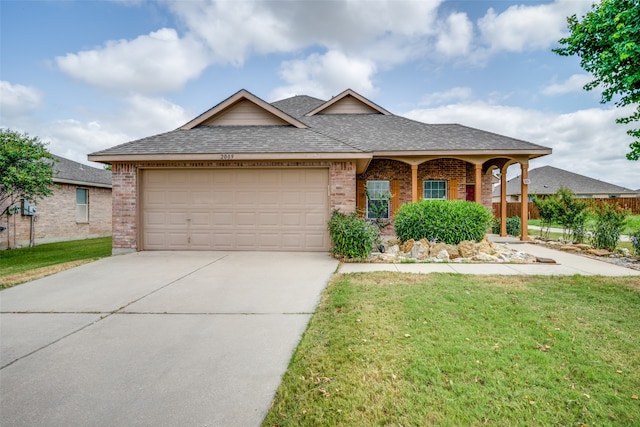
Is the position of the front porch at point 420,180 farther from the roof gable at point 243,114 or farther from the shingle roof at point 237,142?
the roof gable at point 243,114

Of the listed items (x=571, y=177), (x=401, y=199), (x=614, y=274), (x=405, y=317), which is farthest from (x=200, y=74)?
(x=571, y=177)

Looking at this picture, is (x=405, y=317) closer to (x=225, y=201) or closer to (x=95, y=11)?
(x=225, y=201)

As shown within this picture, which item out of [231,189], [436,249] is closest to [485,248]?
[436,249]

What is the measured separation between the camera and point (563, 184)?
3569cm

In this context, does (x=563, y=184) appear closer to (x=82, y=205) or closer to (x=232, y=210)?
(x=232, y=210)

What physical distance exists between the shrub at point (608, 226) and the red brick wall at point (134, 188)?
7.88 metres

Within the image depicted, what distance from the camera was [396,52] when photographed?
14.9 m

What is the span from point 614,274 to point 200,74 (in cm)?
1751

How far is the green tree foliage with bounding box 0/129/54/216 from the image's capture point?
395 inches

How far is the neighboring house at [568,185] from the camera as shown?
1373 inches

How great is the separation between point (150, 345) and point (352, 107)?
14.2 metres

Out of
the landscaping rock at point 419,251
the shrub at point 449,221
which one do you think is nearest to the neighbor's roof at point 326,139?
the shrub at point 449,221

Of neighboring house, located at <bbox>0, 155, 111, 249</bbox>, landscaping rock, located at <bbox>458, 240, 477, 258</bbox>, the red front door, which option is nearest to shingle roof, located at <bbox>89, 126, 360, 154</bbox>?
landscaping rock, located at <bbox>458, 240, 477, 258</bbox>

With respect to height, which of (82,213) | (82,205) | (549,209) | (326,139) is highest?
(326,139)
